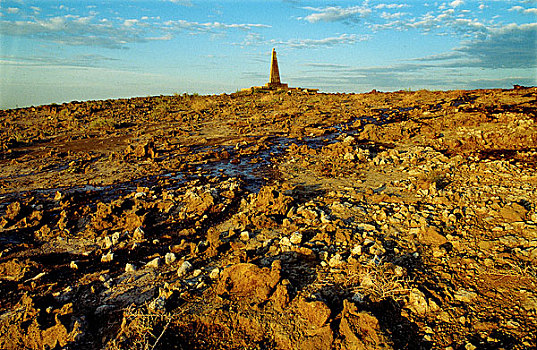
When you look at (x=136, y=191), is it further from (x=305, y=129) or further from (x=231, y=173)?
(x=305, y=129)

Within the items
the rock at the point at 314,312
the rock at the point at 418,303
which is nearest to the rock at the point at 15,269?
the rock at the point at 314,312

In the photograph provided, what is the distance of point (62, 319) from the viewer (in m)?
2.91

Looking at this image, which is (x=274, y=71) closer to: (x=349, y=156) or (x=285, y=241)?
(x=349, y=156)

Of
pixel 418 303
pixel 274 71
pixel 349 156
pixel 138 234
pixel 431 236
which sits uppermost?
pixel 274 71

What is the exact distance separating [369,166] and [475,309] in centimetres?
452

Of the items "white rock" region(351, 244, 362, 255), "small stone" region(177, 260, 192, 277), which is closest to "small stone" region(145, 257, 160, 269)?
"small stone" region(177, 260, 192, 277)

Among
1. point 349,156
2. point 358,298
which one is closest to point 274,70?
point 349,156

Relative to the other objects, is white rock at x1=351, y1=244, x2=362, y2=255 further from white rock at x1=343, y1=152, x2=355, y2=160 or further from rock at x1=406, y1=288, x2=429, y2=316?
white rock at x1=343, y1=152, x2=355, y2=160

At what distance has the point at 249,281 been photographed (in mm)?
3201

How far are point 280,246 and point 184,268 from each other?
1201 millimetres

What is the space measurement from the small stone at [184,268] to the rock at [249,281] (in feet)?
1.55

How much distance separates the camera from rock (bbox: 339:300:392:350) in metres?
2.48

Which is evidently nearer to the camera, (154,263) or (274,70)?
(154,263)

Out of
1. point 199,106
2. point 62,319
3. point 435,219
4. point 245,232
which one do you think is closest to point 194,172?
point 245,232
